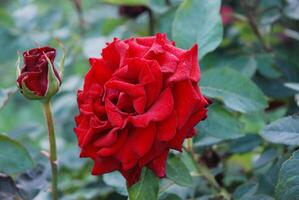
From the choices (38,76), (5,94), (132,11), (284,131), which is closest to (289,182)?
(284,131)

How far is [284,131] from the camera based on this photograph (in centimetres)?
70

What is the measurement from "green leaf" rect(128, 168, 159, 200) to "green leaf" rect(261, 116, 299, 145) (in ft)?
0.49

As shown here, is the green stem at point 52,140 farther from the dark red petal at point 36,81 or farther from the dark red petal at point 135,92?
the dark red petal at point 135,92

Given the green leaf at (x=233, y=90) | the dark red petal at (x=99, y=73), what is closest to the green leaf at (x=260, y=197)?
the green leaf at (x=233, y=90)

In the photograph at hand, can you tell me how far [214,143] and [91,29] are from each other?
52cm

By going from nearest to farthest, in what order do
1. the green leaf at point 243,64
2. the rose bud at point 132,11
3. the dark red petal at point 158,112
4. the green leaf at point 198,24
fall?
the dark red petal at point 158,112 → the green leaf at point 198,24 → the green leaf at point 243,64 → the rose bud at point 132,11

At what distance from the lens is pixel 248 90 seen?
80 cm

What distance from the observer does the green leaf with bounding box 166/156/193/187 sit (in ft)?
2.35

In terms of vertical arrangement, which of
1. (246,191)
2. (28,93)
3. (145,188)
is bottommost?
(246,191)

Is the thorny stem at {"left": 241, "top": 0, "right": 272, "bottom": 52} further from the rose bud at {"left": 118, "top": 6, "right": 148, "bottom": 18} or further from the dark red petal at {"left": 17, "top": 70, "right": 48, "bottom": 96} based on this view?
the dark red petal at {"left": 17, "top": 70, "right": 48, "bottom": 96}

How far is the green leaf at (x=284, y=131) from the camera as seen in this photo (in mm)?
681

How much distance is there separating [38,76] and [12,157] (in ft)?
0.50

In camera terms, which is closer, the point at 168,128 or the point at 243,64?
Answer: the point at 168,128

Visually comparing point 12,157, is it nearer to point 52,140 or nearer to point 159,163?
point 52,140
